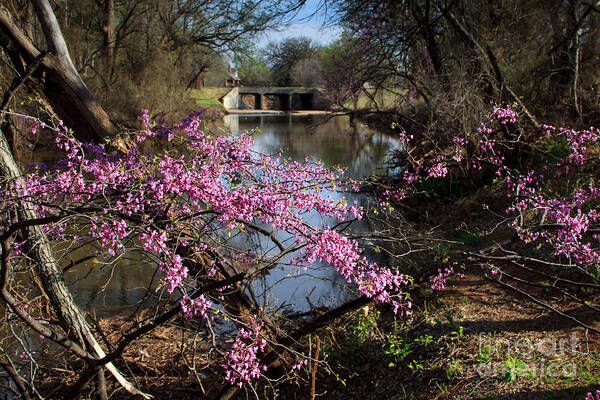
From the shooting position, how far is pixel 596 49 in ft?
27.9

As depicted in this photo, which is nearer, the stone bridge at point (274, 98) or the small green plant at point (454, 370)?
the small green plant at point (454, 370)

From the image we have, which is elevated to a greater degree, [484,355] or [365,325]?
[484,355]

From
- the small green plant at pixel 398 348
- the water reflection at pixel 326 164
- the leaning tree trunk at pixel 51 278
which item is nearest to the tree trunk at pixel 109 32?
the water reflection at pixel 326 164

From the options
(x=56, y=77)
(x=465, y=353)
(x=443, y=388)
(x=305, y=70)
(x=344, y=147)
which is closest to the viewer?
(x=443, y=388)

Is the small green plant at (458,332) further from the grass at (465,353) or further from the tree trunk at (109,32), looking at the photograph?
the tree trunk at (109,32)

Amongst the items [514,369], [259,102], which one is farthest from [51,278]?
[259,102]

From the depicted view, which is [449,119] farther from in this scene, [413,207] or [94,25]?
[94,25]

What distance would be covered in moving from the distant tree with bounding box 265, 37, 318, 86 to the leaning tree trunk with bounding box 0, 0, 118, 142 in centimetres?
5252

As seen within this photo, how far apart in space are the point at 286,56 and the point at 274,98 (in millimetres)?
6127

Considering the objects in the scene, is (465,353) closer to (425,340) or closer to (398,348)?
(425,340)

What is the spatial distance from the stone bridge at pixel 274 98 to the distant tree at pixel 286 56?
258 cm

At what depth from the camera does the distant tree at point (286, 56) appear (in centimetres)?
5578

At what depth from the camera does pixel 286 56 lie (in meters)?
58.2

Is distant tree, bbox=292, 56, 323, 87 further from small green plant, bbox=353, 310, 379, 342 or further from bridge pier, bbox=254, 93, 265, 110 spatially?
small green plant, bbox=353, 310, 379, 342
